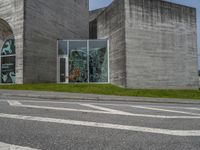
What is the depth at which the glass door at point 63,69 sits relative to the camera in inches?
1026

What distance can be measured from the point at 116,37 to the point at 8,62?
405 inches

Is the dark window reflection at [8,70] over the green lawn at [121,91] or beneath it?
over

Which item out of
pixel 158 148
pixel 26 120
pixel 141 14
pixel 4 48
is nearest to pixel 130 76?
pixel 141 14

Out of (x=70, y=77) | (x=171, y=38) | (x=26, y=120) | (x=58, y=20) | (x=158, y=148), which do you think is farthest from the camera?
(x=58, y=20)

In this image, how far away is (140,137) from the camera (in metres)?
4.73

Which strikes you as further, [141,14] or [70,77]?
[70,77]

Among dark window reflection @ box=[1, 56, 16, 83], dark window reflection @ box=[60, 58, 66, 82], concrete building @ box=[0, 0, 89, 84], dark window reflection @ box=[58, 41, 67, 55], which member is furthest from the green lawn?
dark window reflection @ box=[58, 41, 67, 55]

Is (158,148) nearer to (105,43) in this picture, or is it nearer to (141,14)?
(141,14)

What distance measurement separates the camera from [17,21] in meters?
23.6

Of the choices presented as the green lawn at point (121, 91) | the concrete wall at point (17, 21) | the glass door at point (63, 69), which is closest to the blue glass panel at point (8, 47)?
the concrete wall at point (17, 21)

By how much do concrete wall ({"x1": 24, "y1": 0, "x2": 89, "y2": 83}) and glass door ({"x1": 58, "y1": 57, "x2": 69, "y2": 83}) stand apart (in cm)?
60

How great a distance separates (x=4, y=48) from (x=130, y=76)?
12513mm

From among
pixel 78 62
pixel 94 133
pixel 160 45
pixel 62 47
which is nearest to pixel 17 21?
pixel 62 47

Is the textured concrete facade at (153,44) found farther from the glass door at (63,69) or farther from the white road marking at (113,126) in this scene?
the white road marking at (113,126)
